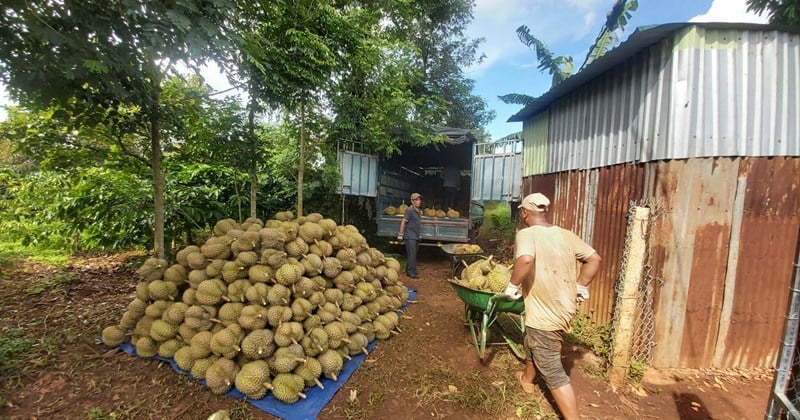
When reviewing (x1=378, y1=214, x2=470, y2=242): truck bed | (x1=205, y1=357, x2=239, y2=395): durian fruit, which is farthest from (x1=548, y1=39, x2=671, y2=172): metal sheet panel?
(x1=205, y1=357, x2=239, y2=395): durian fruit

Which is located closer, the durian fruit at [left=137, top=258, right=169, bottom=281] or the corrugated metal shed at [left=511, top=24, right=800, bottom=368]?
the corrugated metal shed at [left=511, top=24, right=800, bottom=368]

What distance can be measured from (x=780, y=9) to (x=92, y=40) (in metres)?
11.1

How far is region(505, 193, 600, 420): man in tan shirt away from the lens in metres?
2.57

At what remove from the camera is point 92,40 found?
296 cm

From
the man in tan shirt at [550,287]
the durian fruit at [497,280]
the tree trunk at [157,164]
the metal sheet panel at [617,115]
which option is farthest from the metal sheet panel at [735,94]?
the tree trunk at [157,164]

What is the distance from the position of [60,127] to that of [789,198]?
29.9 feet

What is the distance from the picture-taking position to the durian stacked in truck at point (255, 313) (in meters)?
2.80

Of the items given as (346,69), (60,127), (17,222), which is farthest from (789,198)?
(17,222)

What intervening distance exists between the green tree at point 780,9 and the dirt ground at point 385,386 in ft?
21.1

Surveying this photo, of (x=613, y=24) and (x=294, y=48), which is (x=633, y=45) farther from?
(x=613, y=24)

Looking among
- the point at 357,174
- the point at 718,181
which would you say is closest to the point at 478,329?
the point at 718,181

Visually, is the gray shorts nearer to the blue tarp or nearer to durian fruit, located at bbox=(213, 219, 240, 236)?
the blue tarp

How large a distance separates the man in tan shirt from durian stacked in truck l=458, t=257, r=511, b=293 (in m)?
0.83

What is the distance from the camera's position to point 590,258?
268 centimetres
